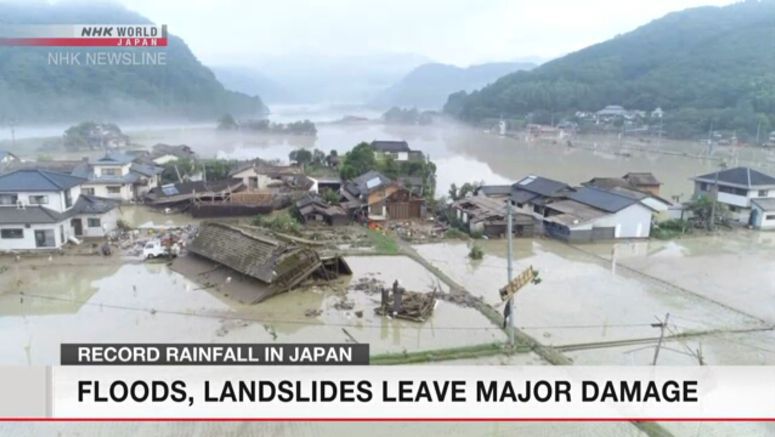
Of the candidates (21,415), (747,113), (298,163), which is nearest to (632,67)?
(747,113)

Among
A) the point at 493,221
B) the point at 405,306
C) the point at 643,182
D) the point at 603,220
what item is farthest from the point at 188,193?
the point at 643,182

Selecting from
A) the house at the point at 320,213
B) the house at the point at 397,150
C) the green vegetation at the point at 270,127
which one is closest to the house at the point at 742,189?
the house at the point at 320,213

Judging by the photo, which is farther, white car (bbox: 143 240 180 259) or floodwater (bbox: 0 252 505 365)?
white car (bbox: 143 240 180 259)

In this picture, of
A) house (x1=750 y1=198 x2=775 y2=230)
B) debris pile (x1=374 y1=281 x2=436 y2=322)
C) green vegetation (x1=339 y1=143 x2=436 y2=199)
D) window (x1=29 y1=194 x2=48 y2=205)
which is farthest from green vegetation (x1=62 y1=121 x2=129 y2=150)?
house (x1=750 y1=198 x2=775 y2=230)

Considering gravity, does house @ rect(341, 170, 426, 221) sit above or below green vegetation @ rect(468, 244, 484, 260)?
above

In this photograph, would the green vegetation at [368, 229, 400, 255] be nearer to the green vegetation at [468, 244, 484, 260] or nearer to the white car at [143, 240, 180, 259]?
the green vegetation at [468, 244, 484, 260]

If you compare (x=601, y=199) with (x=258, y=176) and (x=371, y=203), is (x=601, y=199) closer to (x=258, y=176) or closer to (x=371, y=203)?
(x=371, y=203)

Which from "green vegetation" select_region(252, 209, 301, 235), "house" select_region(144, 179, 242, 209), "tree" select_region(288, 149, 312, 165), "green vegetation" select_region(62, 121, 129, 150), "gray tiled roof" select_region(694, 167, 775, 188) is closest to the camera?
"green vegetation" select_region(252, 209, 301, 235)

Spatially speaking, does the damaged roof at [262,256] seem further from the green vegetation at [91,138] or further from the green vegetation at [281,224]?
the green vegetation at [91,138]
